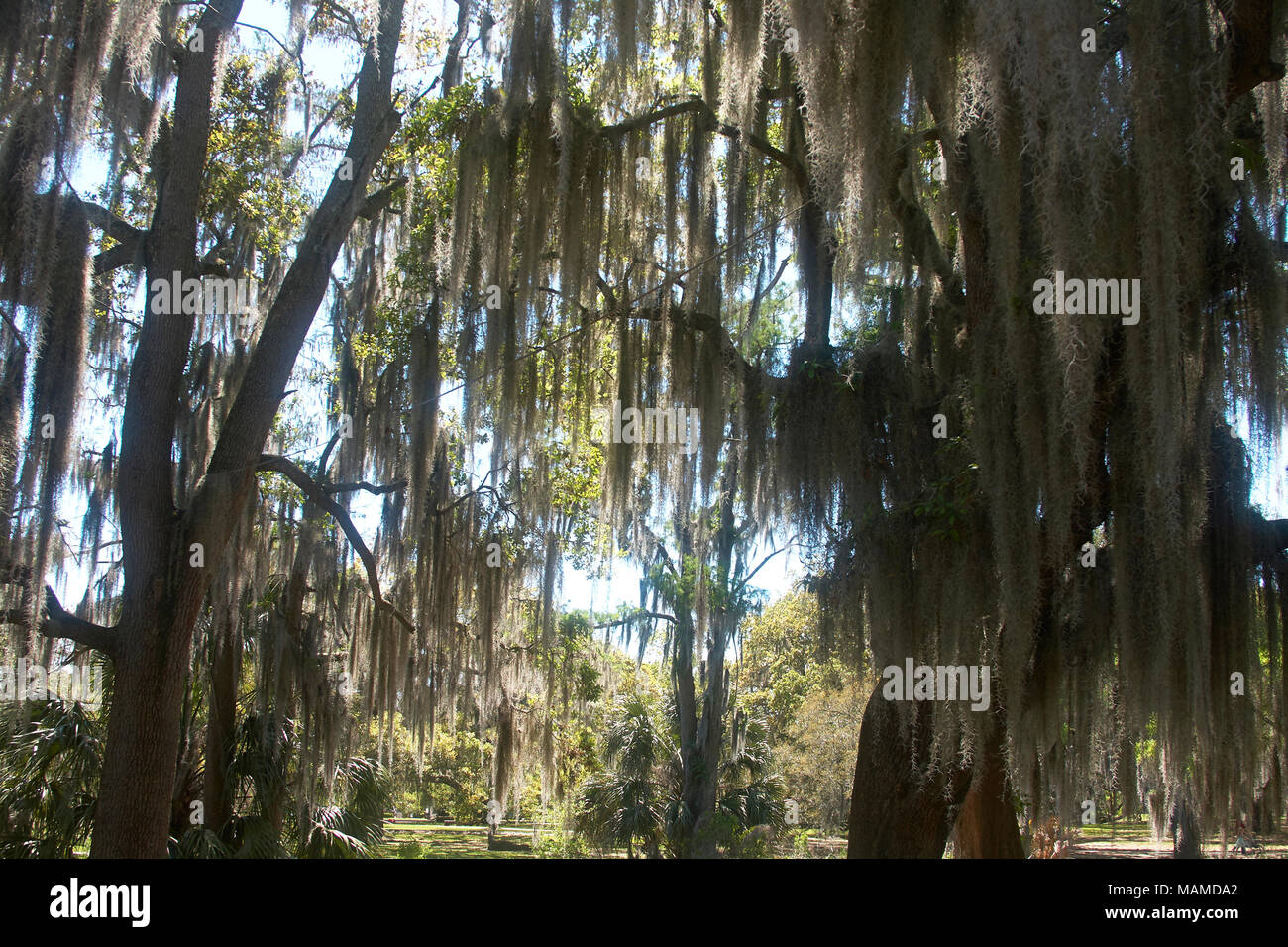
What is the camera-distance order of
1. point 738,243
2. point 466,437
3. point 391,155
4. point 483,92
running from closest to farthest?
point 738,243
point 483,92
point 466,437
point 391,155

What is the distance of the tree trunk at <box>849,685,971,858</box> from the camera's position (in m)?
4.74

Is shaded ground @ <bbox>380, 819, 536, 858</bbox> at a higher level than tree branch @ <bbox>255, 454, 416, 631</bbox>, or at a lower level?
lower

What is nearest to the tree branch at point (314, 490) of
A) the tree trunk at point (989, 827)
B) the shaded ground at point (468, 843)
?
the tree trunk at point (989, 827)

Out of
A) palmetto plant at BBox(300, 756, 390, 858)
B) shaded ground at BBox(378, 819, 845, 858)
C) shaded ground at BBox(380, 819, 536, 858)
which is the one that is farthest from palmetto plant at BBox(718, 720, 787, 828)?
shaded ground at BBox(380, 819, 536, 858)

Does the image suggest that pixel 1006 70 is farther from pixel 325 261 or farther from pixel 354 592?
pixel 354 592

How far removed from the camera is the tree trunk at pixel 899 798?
187 inches

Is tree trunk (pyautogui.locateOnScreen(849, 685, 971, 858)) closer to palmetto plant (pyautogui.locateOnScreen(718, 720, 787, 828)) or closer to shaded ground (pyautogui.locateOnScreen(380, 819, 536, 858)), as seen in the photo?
palmetto plant (pyautogui.locateOnScreen(718, 720, 787, 828))

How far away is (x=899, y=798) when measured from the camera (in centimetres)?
482

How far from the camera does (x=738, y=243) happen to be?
5.55 m

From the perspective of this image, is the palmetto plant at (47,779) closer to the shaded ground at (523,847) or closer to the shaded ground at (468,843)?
the shaded ground at (523,847)

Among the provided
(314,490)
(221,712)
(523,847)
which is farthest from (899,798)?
(523,847)
